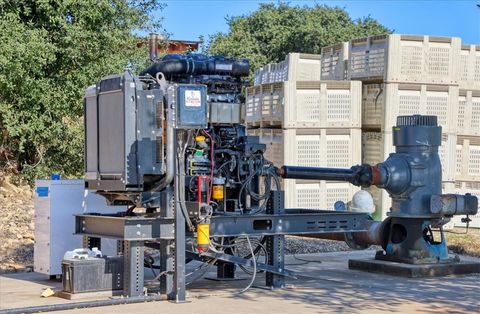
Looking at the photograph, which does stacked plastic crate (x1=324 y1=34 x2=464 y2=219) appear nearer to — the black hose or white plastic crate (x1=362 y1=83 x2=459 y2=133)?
white plastic crate (x1=362 y1=83 x2=459 y2=133)

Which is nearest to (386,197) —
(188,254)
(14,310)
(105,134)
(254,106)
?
(254,106)

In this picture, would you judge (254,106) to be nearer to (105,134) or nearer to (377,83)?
(377,83)

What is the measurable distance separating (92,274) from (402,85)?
7.63m

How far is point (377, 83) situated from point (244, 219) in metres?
6.50

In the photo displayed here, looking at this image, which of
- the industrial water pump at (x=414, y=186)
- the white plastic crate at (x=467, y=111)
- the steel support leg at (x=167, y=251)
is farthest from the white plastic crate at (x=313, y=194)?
the steel support leg at (x=167, y=251)

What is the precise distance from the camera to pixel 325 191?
1608cm

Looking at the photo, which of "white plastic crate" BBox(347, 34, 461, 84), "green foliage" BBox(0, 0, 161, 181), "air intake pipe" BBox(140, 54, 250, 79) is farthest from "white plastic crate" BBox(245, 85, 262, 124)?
"air intake pipe" BBox(140, 54, 250, 79)

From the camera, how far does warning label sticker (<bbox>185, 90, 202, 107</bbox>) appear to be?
9.66 metres

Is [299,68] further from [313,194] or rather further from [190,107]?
[190,107]

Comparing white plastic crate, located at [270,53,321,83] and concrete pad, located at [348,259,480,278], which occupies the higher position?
white plastic crate, located at [270,53,321,83]

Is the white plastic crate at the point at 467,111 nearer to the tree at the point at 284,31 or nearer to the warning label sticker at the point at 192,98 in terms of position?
the warning label sticker at the point at 192,98

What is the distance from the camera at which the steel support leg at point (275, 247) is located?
35.8ft

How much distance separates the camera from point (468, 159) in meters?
16.9

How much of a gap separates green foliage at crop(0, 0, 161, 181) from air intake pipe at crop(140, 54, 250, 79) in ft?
22.3
